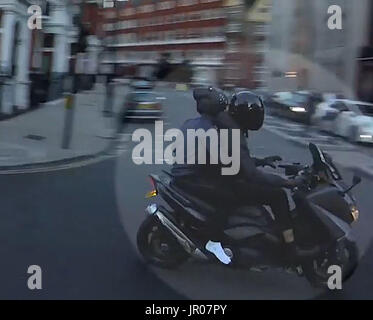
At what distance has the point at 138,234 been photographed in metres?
2.22

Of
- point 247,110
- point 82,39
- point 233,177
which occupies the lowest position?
point 233,177

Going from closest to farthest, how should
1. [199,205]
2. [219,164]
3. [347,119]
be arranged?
1. [347,119]
2. [219,164]
3. [199,205]

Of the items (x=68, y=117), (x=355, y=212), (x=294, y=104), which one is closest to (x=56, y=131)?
(x=68, y=117)

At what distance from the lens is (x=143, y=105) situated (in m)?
2.17

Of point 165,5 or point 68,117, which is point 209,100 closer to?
point 165,5

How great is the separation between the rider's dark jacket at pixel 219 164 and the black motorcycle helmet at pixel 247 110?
3 centimetres

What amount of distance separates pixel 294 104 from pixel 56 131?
90 cm

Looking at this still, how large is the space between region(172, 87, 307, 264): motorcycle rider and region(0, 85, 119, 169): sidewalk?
1.06ft

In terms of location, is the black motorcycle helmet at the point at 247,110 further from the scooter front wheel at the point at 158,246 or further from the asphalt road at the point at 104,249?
the scooter front wheel at the point at 158,246

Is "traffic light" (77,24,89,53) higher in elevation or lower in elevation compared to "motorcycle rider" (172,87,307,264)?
higher

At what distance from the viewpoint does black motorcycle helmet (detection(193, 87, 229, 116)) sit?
2.12 metres

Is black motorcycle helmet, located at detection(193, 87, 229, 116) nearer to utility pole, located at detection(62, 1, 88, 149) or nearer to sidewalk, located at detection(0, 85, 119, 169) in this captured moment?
sidewalk, located at detection(0, 85, 119, 169)

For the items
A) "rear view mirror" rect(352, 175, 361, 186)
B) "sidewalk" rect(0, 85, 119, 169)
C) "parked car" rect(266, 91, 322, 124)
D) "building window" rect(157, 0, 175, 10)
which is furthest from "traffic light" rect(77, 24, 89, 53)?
"rear view mirror" rect(352, 175, 361, 186)
